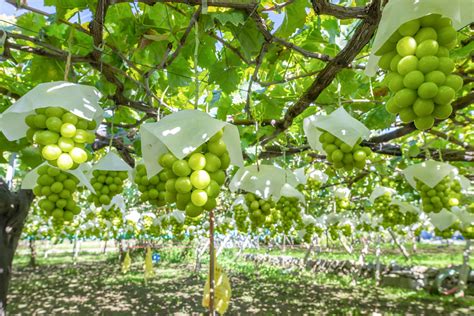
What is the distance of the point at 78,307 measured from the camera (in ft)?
28.1

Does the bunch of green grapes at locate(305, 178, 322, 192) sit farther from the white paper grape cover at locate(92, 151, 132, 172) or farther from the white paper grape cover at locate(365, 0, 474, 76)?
the white paper grape cover at locate(365, 0, 474, 76)

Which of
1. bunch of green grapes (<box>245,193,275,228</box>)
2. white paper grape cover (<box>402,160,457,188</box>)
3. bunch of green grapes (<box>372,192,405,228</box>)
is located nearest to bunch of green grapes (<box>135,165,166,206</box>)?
bunch of green grapes (<box>245,193,275,228</box>)

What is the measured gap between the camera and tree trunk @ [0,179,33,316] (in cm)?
316

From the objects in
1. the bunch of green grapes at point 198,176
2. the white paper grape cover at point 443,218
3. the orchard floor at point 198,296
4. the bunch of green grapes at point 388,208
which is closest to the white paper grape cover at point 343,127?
the bunch of green grapes at point 198,176

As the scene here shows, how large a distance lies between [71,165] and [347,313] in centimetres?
805

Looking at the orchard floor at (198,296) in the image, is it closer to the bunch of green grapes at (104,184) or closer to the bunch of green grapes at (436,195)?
the bunch of green grapes at (436,195)

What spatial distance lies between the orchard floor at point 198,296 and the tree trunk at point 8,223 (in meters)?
5.28

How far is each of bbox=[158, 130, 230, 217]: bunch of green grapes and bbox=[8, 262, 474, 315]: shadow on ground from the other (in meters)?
7.68

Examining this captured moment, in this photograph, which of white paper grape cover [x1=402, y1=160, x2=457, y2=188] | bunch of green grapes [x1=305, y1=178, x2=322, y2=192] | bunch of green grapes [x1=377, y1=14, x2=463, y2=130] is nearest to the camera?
bunch of green grapes [x1=377, y1=14, x2=463, y2=130]

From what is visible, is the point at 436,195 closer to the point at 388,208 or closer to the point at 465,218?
the point at 388,208

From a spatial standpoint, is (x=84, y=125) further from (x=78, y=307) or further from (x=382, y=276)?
(x=382, y=276)

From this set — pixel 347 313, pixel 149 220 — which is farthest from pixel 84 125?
pixel 149 220

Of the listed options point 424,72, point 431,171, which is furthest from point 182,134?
point 431,171

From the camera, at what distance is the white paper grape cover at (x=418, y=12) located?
717 mm
